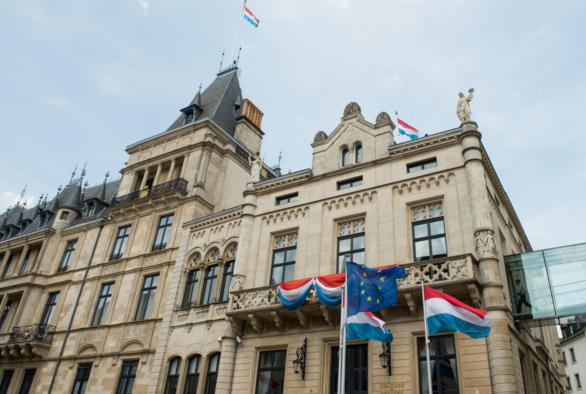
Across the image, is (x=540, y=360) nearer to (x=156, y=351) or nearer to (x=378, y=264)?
(x=378, y=264)

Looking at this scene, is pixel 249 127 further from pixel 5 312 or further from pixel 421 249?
pixel 5 312

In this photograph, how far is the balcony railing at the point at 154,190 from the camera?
2884cm

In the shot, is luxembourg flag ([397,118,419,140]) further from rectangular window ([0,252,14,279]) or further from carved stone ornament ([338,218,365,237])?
rectangular window ([0,252,14,279])

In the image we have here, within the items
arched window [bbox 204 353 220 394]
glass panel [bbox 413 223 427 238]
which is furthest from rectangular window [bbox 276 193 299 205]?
arched window [bbox 204 353 220 394]

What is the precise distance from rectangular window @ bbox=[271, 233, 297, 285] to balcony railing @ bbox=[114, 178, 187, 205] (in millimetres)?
8799

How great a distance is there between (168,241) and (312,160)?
10.1 m

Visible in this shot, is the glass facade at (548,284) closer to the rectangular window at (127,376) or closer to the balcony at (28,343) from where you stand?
the rectangular window at (127,376)

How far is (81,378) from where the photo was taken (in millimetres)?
25969

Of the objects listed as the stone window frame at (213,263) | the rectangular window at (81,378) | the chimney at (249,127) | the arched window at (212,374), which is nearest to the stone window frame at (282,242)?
the stone window frame at (213,263)

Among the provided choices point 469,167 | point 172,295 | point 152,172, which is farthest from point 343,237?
point 152,172

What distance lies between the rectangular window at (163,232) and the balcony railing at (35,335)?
857cm

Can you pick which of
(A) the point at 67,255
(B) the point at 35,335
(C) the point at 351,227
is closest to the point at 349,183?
(C) the point at 351,227

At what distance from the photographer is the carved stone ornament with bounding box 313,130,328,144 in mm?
23594

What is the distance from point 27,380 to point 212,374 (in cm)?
1475
